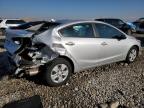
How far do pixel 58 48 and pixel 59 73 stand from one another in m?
0.61

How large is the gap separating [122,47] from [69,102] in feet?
11.3

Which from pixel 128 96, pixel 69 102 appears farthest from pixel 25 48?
pixel 128 96

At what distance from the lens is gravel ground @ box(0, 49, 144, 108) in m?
5.43

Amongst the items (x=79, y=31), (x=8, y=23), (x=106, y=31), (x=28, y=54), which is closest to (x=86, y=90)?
(x=28, y=54)

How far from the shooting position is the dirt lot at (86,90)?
5.43 m

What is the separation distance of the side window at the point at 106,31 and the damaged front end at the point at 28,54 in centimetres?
174

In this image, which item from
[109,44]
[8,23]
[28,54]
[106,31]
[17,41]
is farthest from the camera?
[8,23]

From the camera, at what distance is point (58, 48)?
20.8ft

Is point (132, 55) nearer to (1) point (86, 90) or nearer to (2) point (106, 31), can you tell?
(2) point (106, 31)

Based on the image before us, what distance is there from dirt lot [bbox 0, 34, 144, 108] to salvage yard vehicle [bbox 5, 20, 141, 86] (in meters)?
0.33

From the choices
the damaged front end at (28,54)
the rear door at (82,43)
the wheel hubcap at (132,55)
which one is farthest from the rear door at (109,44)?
the damaged front end at (28,54)

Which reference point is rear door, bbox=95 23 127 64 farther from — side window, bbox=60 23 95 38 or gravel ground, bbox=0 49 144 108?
gravel ground, bbox=0 49 144 108

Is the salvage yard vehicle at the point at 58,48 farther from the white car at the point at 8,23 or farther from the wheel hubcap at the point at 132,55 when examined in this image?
the white car at the point at 8,23

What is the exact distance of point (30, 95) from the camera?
579 centimetres
